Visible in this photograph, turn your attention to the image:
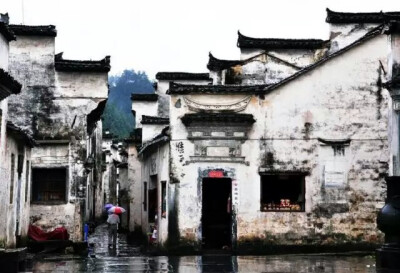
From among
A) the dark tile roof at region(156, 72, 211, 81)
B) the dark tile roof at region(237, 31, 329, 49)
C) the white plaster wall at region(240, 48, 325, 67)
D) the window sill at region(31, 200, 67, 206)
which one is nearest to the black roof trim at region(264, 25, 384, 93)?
the window sill at region(31, 200, 67, 206)

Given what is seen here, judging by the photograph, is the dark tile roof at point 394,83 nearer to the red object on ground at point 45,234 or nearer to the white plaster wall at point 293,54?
the red object on ground at point 45,234

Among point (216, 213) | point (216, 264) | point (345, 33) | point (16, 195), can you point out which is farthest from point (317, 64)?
point (16, 195)

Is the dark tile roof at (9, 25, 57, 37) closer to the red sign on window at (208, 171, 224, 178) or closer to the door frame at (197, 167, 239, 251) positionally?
the door frame at (197, 167, 239, 251)

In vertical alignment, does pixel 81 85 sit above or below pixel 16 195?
above

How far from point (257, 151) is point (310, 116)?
2.29 m

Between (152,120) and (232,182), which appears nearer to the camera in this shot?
(232,182)

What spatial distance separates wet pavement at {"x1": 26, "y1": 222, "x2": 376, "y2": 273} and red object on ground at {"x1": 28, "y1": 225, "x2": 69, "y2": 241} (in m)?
2.07

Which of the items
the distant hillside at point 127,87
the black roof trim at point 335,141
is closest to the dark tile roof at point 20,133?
the black roof trim at point 335,141

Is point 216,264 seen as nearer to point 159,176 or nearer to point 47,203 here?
point 159,176

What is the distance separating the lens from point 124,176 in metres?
48.2

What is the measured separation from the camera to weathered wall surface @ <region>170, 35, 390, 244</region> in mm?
24344

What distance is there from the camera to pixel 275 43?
117 feet

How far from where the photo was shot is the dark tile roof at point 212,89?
24.5 meters

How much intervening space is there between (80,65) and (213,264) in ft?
37.2
